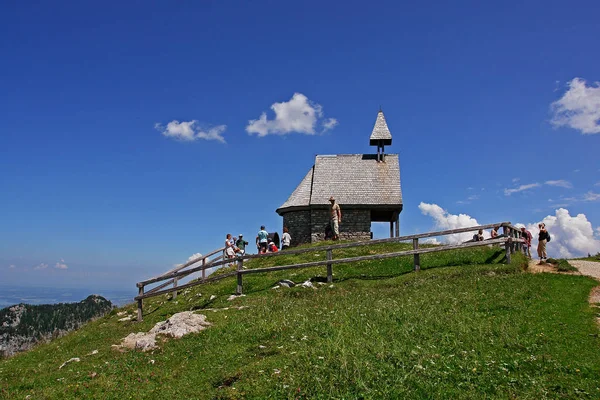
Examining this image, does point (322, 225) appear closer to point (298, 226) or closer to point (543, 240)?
point (298, 226)

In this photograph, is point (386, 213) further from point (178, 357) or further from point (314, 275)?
point (178, 357)

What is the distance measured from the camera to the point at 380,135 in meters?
38.3

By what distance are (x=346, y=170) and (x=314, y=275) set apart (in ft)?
61.3

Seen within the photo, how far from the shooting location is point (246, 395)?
8.24 meters

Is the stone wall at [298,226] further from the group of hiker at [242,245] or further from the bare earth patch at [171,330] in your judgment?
the bare earth patch at [171,330]

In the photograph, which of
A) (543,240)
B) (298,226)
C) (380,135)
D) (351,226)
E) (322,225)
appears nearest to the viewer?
(543,240)

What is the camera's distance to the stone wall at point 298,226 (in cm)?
3531

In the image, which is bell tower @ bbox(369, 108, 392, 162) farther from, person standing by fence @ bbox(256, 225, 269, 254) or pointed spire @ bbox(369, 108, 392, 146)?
person standing by fence @ bbox(256, 225, 269, 254)

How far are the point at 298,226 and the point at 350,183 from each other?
17.7 feet

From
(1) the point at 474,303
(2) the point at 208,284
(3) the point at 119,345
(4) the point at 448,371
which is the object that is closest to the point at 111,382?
(3) the point at 119,345

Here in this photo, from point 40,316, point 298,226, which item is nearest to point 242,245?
point 298,226

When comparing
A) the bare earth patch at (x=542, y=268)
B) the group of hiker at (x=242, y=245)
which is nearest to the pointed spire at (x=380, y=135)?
the group of hiker at (x=242, y=245)

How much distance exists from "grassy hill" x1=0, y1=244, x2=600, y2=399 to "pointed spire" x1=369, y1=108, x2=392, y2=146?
2202cm

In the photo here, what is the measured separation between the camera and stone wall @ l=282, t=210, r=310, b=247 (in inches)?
1390
